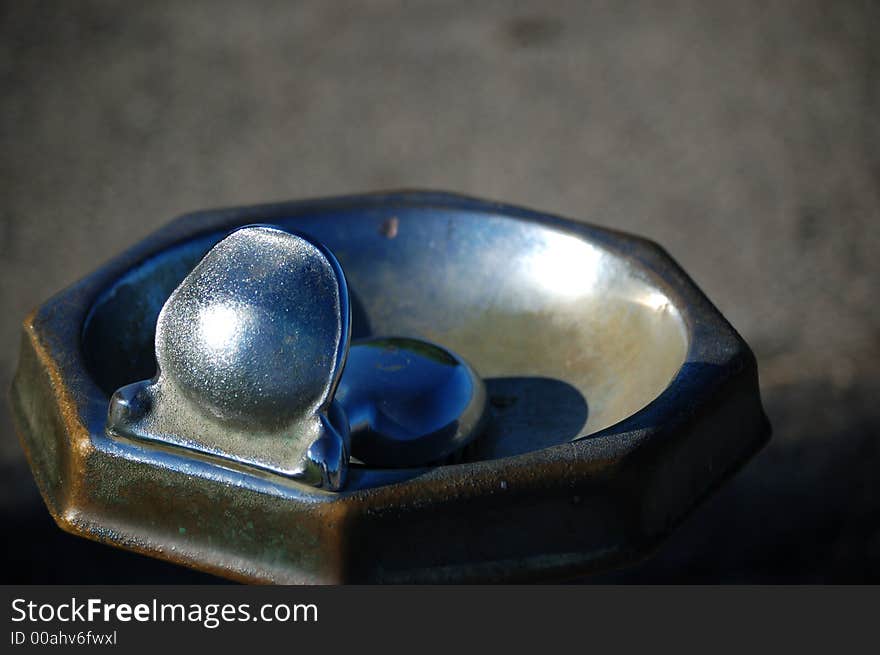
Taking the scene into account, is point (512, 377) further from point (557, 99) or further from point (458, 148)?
point (557, 99)

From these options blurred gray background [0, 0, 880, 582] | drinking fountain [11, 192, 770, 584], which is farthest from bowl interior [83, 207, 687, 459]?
blurred gray background [0, 0, 880, 582]

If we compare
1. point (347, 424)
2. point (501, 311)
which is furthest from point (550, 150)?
point (347, 424)

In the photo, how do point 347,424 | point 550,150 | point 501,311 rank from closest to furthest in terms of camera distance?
point 347,424, point 501,311, point 550,150

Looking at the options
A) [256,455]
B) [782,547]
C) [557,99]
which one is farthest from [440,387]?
[557,99]

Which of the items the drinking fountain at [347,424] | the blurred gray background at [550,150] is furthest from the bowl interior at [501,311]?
the blurred gray background at [550,150]

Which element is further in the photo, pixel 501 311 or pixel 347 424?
pixel 501 311

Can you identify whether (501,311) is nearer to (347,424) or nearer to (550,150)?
(347,424)
